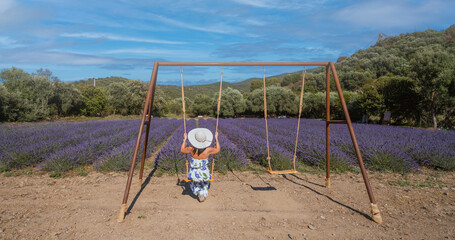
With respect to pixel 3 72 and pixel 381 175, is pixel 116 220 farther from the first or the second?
pixel 3 72

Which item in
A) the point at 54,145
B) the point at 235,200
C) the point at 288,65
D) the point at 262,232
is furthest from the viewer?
the point at 54,145

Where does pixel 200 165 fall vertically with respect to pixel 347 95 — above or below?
below

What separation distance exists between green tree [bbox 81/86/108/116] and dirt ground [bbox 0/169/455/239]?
109ft

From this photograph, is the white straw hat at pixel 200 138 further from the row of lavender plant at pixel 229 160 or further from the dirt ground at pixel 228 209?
the row of lavender plant at pixel 229 160

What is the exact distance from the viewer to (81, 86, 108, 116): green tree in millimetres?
33469

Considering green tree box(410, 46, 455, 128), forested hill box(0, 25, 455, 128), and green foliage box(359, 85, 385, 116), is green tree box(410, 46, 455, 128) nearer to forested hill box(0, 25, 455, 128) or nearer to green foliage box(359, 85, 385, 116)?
forested hill box(0, 25, 455, 128)

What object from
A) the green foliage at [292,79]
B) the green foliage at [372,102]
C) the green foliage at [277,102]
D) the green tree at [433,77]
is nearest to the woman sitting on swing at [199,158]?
the green tree at [433,77]

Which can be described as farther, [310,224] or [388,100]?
[388,100]

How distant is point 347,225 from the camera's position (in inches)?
111

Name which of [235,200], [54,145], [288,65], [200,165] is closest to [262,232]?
[235,200]

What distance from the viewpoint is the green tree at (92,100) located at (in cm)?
3347

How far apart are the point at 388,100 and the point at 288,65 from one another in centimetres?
2020

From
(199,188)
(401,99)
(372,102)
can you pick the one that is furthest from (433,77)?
(199,188)

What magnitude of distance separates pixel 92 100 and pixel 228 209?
36616 mm
